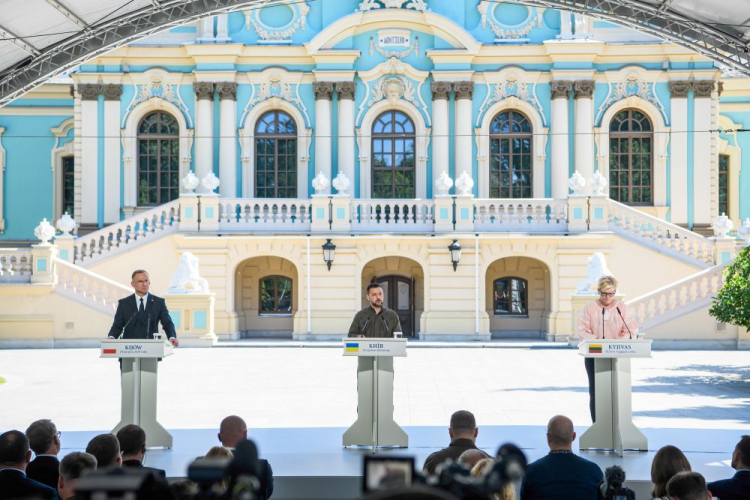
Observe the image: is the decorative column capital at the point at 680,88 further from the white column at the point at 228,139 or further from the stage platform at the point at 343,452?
the stage platform at the point at 343,452

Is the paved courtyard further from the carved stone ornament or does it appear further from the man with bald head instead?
the carved stone ornament

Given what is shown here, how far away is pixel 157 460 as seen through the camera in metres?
9.38

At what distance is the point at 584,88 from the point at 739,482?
27442 mm

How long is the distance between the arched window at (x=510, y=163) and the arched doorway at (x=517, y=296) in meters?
2.45

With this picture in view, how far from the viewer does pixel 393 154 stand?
32.7 meters

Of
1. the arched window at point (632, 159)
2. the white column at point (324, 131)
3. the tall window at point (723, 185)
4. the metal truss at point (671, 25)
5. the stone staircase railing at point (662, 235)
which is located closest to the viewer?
the metal truss at point (671, 25)

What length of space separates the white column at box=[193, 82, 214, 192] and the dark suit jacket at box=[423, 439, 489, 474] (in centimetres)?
2687

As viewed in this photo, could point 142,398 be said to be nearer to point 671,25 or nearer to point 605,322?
point 605,322

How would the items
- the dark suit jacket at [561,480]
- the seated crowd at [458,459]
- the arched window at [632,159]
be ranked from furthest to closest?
the arched window at [632,159]
the dark suit jacket at [561,480]
the seated crowd at [458,459]

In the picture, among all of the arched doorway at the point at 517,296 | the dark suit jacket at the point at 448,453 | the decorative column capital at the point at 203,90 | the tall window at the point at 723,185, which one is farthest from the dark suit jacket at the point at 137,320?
the tall window at the point at 723,185

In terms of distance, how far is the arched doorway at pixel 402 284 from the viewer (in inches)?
1241

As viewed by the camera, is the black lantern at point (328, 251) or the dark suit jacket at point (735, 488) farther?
the black lantern at point (328, 251)

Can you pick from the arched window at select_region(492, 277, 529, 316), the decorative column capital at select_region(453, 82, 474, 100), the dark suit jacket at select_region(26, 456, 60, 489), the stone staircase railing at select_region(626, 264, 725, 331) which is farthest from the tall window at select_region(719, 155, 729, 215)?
the dark suit jacket at select_region(26, 456, 60, 489)

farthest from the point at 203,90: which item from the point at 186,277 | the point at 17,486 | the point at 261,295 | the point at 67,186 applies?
the point at 17,486
